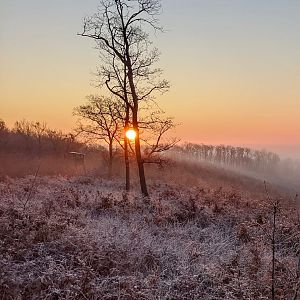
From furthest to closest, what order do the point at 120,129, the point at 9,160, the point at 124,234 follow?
the point at 9,160 → the point at 120,129 → the point at 124,234

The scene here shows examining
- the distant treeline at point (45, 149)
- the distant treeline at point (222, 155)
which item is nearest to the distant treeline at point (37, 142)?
the distant treeline at point (45, 149)

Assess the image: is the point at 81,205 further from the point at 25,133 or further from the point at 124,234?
the point at 25,133

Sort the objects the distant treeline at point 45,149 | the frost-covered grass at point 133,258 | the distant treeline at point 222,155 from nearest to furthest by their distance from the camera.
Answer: the frost-covered grass at point 133,258 < the distant treeline at point 45,149 < the distant treeline at point 222,155

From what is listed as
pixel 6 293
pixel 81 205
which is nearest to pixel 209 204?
pixel 81 205

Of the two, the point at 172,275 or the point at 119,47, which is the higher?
the point at 119,47

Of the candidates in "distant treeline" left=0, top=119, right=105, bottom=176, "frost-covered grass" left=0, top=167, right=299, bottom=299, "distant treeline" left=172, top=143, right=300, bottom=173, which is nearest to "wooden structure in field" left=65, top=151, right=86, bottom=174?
"distant treeline" left=0, top=119, right=105, bottom=176

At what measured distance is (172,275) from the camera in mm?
7352

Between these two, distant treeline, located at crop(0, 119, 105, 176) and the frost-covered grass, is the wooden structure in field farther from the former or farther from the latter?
the frost-covered grass

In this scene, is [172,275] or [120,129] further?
[120,129]

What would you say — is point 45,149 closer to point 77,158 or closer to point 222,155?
point 77,158

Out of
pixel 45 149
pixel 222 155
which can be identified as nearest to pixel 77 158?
pixel 45 149

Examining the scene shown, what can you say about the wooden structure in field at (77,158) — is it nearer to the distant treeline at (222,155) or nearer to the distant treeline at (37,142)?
the distant treeline at (37,142)

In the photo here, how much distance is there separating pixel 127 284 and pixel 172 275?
1.17 m

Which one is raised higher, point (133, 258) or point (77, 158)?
point (77, 158)
